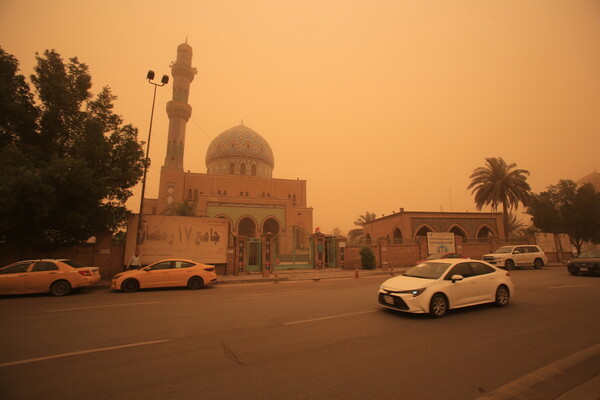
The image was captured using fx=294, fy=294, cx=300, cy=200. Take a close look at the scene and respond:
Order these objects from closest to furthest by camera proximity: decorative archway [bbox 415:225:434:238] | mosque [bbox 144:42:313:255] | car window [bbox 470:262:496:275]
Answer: car window [bbox 470:262:496:275] → decorative archway [bbox 415:225:434:238] → mosque [bbox 144:42:313:255]

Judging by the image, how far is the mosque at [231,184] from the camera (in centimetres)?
3647

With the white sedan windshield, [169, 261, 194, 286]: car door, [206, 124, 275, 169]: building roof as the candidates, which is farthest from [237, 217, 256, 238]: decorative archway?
the white sedan windshield

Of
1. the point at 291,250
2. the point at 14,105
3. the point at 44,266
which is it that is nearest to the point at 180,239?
the point at 44,266

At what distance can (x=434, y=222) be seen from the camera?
32.4 m

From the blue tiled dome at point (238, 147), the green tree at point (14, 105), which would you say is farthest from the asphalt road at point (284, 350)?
the blue tiled dome at point (238, 147)

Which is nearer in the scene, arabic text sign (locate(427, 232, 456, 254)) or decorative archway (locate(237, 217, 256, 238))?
arabic text sign (locate(427, 232, 456, 254))

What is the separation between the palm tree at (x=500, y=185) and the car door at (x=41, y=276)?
117 feet

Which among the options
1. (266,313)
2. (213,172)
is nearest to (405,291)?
(266,313)

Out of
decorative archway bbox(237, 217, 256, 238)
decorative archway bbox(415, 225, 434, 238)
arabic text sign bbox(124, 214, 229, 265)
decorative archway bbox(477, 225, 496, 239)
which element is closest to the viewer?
arabic text sign bbox(124, 214, 229, 265)

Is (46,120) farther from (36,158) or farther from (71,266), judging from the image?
(71,266)

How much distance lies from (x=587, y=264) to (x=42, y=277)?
930 inches

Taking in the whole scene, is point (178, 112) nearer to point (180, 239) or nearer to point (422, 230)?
point (180, 239)

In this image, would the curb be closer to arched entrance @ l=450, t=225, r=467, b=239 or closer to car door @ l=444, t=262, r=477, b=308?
car door @ l=444, t=262, r=477, b=308

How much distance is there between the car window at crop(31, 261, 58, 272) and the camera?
1085 centimetres
